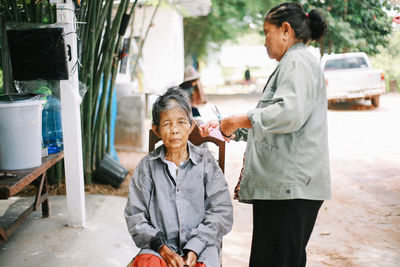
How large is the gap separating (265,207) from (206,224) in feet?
0.96

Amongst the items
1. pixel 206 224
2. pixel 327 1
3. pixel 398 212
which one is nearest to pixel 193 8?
pixel 327 1

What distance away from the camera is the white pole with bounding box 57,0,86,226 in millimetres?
3023

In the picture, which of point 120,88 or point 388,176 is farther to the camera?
point 120,88

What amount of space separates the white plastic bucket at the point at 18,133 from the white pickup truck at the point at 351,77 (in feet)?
32.7

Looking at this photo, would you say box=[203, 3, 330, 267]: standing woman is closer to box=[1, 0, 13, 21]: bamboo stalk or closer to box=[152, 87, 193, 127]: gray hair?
box=[152, 87, 193, 127]: gray hair

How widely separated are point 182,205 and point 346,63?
11310 mm

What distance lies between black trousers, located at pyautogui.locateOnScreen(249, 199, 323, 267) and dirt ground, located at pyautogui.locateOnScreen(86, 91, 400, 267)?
124 centimetres

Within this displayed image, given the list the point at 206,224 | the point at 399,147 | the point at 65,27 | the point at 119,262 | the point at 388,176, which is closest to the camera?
the point at 206,224

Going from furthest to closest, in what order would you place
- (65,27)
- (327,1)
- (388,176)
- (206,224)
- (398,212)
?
(327,1) → (388,176) → (398,212) → (65,27) → (206,224)

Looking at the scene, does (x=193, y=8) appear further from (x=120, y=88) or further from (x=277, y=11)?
(x=277, y=11)

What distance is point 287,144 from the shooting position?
5.56 ft

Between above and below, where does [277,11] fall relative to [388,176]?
above

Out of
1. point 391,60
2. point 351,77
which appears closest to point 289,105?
point 351,77

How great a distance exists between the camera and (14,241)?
304 centimetres
